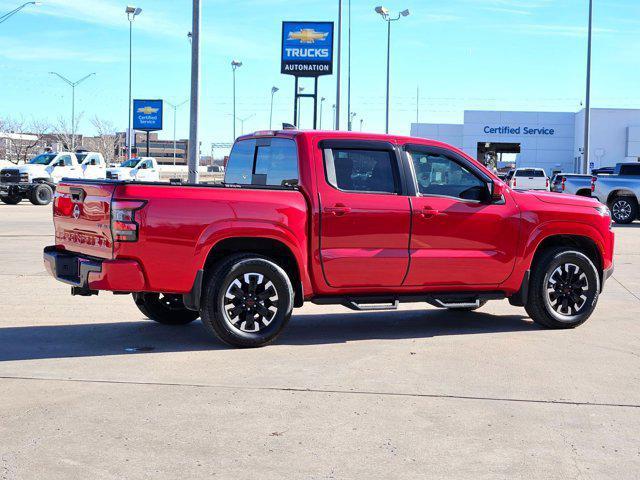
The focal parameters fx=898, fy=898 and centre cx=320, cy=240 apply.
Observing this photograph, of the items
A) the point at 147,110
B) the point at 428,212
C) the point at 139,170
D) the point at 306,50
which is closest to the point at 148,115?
the point at 147,110

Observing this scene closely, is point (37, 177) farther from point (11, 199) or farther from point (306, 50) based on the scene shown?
point (306, 50)

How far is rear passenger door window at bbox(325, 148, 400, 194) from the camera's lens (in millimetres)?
8156

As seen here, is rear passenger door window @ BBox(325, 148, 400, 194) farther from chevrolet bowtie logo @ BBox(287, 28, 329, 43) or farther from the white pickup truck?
chevrolet bowtie logo @ BBox(287, 28, 329, 43)

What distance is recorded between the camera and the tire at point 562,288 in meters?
9.01

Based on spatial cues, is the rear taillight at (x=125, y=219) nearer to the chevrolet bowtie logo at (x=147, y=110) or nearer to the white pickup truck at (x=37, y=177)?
the white pickup truck at (x=37, y=177)

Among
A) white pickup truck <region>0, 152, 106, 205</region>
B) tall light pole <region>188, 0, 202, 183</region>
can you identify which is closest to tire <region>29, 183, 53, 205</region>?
white pickup truck <region>0, 152, 106, 205</region>

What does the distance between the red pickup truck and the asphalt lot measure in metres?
0.43

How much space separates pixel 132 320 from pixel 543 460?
539 cm

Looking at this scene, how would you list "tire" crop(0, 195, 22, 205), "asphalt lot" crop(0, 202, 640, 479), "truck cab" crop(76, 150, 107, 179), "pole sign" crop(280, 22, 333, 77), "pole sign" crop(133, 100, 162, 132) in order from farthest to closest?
"pole sign" crop(133, 100, 162, 132)
"pole sign" crop(280, 22, 333, 77)
"truck cab" crop(76, 150, 107, 179)
"tire" crop(0, 195, 22, 205)
"asphalt lot" crop(0, 202, 640, 479)

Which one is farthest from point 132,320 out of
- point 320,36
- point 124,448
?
point 320,36

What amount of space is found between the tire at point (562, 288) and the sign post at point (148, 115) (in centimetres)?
7221

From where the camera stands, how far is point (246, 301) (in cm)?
774

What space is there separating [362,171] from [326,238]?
0.77 metres

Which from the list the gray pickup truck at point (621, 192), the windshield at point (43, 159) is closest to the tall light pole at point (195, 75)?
the gray pickup truck at point (621, 192)
